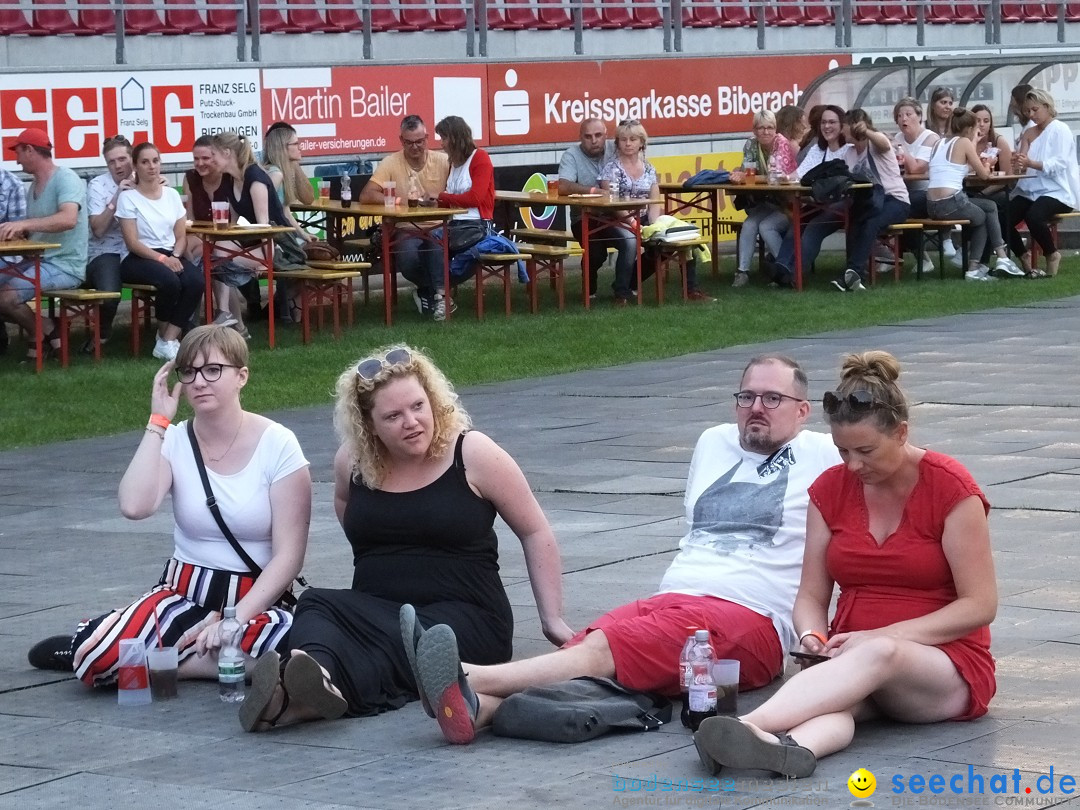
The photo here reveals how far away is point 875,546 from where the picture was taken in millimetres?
5133

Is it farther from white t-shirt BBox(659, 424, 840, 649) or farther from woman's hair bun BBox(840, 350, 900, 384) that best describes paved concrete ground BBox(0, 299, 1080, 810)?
woman's hair bun BBox(840, 350, 900, 384)

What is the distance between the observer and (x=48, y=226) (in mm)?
13648

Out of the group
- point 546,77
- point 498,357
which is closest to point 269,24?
point 546,77

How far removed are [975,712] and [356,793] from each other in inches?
65.8

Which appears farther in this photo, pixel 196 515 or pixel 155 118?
pixel 155 118

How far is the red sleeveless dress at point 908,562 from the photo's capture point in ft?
16.5

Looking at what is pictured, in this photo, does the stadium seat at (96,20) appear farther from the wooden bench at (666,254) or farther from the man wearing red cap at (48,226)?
the wooden bench at (666,254)

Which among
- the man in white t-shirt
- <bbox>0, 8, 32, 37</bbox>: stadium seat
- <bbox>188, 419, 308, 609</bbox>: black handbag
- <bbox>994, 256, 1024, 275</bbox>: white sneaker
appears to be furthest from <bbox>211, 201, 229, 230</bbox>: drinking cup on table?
the man in white t-shirt

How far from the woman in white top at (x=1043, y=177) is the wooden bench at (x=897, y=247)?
1117 mm

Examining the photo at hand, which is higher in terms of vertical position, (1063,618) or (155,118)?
(155,118)

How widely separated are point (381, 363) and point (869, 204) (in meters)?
13.0

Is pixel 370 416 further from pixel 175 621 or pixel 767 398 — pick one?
pixel 767 398

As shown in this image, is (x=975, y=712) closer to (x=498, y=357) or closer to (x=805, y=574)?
(x=805, y=574)

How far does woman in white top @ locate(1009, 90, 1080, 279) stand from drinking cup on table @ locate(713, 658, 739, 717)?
14282 mm
